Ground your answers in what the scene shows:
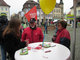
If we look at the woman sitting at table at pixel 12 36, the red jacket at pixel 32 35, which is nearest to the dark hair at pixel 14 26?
the woman sitting at table at pixel 12 36

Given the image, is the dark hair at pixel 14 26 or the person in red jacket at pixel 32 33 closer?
the dark hair at pixel 14 26

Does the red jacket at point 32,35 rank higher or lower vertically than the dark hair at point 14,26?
lower

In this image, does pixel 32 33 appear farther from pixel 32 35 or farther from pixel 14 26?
pixel 14 26

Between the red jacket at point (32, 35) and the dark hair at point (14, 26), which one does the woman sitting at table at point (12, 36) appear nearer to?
the dark hair at point (14, 26)

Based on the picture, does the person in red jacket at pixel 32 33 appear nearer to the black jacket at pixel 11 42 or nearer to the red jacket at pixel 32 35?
the red jacket at pixel 32 35

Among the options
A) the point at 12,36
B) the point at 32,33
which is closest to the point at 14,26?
the point at 12,36

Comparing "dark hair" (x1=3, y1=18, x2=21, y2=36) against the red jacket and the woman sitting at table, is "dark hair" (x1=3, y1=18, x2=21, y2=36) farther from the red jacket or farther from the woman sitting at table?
the red jacket

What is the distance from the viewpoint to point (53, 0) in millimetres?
2158

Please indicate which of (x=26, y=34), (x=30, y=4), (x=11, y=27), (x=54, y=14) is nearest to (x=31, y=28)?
(x=26, y=34)

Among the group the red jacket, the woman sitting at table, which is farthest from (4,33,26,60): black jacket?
the red jacket

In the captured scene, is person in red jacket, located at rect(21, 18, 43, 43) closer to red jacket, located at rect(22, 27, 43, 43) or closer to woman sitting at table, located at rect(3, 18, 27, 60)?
red jacket, located at rect(22, 27, 43, 43)

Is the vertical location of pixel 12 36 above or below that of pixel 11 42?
above

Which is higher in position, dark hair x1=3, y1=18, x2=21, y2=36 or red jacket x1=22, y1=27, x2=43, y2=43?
dark hair x1=3, y1=18, x2=21, y2=36

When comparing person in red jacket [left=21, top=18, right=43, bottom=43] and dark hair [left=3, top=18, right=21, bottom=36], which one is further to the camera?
person in red jacket [left=21, top=18, right=43, bottom=43]
